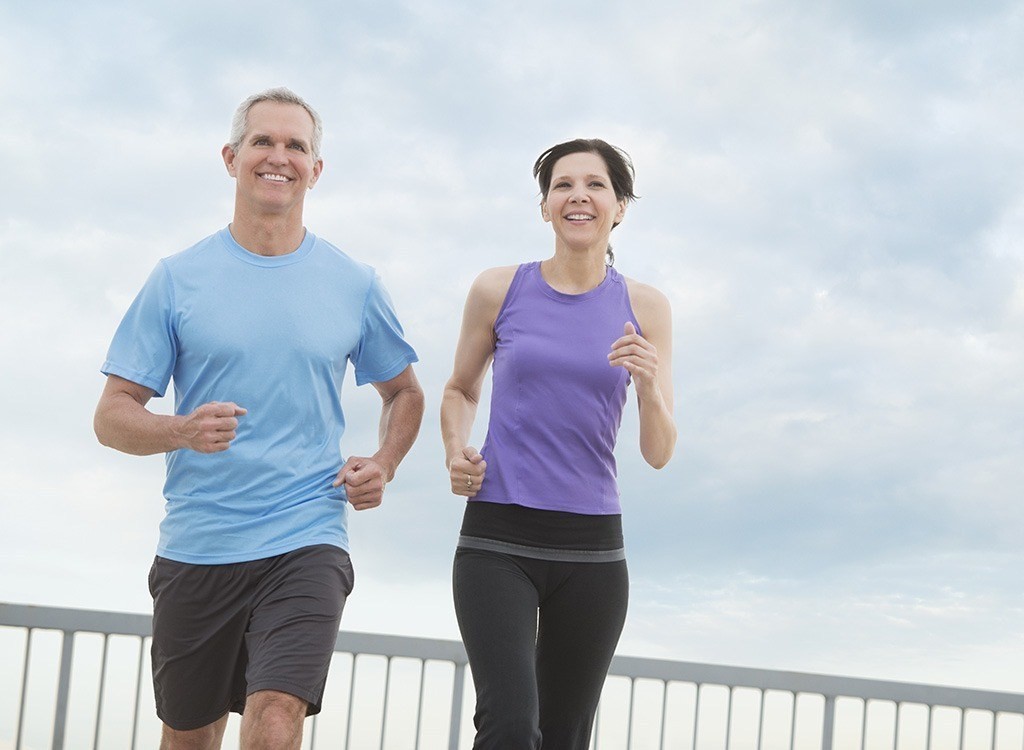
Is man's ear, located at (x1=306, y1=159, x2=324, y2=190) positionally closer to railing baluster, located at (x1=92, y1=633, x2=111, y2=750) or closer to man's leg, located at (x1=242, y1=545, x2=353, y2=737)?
man's leg, located at (x1=242, y1=545, x2=353, y2=737)

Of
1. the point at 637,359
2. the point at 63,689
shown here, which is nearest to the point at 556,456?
the point at 637,359

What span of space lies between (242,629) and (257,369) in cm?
67

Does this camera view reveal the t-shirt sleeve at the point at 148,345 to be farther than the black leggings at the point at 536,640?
Yes

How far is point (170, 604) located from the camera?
292 cm

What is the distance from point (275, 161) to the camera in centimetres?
293

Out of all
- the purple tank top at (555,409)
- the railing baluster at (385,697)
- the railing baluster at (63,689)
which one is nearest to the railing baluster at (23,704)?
the railing baluster at (63,689)

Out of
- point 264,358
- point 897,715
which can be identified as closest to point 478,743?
point 264,358

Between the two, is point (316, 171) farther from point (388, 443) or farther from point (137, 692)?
point (137, 692)

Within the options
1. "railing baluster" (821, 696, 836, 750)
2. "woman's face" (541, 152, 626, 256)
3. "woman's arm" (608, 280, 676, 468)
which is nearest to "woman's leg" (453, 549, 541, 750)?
"woman's arm" (608, 280, 676, 468)

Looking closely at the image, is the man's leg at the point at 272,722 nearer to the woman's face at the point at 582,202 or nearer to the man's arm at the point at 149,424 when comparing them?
the man's arm at the point at 149,424

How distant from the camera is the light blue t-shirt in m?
2.79

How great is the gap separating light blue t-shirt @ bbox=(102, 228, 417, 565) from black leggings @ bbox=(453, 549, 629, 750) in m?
0.39

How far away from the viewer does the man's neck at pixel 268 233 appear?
9.91 ft

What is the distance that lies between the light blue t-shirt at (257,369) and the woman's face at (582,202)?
555 millimetres
